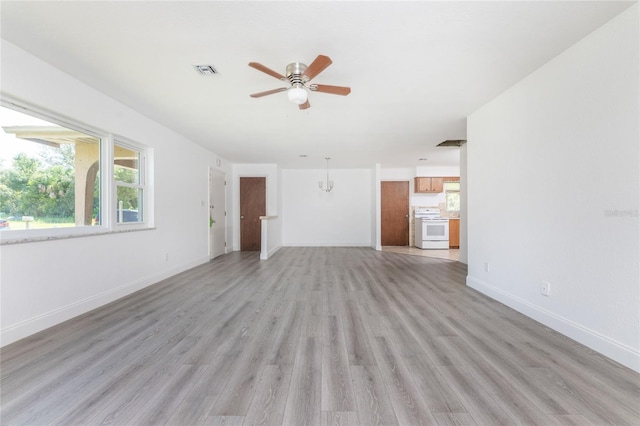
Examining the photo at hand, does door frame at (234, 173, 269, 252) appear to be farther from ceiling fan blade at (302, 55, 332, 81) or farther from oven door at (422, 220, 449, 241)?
ceiling fan blade at (302, 55, 332, 81)

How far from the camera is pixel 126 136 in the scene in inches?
133

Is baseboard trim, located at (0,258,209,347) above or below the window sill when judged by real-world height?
below

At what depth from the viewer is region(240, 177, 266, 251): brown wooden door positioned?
24.2ft

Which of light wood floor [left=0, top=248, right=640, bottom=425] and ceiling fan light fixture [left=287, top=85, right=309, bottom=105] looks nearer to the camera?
light wood floor [left=0, top=248, right=640, bottom=425]

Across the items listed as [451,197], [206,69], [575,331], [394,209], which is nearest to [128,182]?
[206,69]

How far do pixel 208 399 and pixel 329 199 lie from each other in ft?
23.1

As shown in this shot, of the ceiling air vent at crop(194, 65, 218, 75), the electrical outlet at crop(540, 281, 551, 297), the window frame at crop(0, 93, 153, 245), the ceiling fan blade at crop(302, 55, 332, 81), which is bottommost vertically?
the electrical outlet at crop(540, 281, 551, 297)

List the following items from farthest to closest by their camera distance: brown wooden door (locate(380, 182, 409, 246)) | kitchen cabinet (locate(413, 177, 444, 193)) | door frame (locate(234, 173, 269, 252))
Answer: brown wooden door (locate(380, 182, 409, 246)), kitchen cabinet (locate(413, 177, 444, 193)), door frame (locate(234, 173, 269, 252))

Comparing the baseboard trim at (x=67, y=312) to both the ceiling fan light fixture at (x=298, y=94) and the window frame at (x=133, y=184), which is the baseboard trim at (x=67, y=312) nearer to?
the window frame at (x=133, y=184)

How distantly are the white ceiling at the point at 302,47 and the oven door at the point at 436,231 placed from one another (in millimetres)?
4628

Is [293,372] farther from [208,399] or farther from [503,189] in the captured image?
[503,189]

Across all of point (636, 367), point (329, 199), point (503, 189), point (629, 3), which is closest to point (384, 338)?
point (636, 367)

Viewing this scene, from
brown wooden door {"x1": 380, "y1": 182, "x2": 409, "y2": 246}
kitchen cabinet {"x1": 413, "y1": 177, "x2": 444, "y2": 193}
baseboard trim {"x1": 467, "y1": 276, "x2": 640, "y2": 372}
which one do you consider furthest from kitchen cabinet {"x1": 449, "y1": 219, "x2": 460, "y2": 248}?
baseboard trim {"x1": 467, "y1": 276, "x2": 640, "y2": 372}

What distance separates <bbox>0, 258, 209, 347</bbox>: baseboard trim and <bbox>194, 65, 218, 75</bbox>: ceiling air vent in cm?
267
